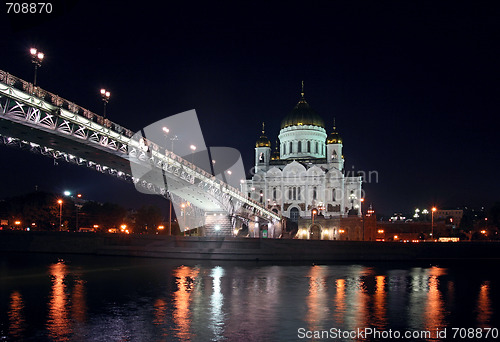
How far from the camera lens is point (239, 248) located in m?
56.2

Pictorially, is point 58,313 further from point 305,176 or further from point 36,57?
point 305,176

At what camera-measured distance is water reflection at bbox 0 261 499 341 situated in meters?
20.2

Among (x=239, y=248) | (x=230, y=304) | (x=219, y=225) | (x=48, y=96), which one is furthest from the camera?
(x=219, y=225)

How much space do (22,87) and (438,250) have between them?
4840 centimetres

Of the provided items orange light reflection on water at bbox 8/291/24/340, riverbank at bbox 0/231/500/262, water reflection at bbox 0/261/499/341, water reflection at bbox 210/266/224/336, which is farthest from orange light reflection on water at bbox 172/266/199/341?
riverbank at bbox 0/231/500/262

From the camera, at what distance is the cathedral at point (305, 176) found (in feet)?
356

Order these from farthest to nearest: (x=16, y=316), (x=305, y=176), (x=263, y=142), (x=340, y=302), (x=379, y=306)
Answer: (x=263, y=142) → (x=305, y=176) → (x=340, y=302) → (x=379, y=306) → (x=16, y=316)

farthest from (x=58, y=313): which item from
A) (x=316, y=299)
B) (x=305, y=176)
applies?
(x=305, y=176)

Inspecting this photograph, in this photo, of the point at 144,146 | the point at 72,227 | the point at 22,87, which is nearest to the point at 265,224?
the point at 72,227

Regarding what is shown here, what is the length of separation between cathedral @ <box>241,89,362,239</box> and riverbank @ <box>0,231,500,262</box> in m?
43.8

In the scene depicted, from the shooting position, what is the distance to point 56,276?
1487 inches

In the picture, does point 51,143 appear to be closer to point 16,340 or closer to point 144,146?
point 144,146

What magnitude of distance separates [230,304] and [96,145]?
68.9ft

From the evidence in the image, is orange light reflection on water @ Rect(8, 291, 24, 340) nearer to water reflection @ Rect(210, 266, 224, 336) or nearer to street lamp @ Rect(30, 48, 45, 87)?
water reflection @ Rect(210, 266, 224, 336)
